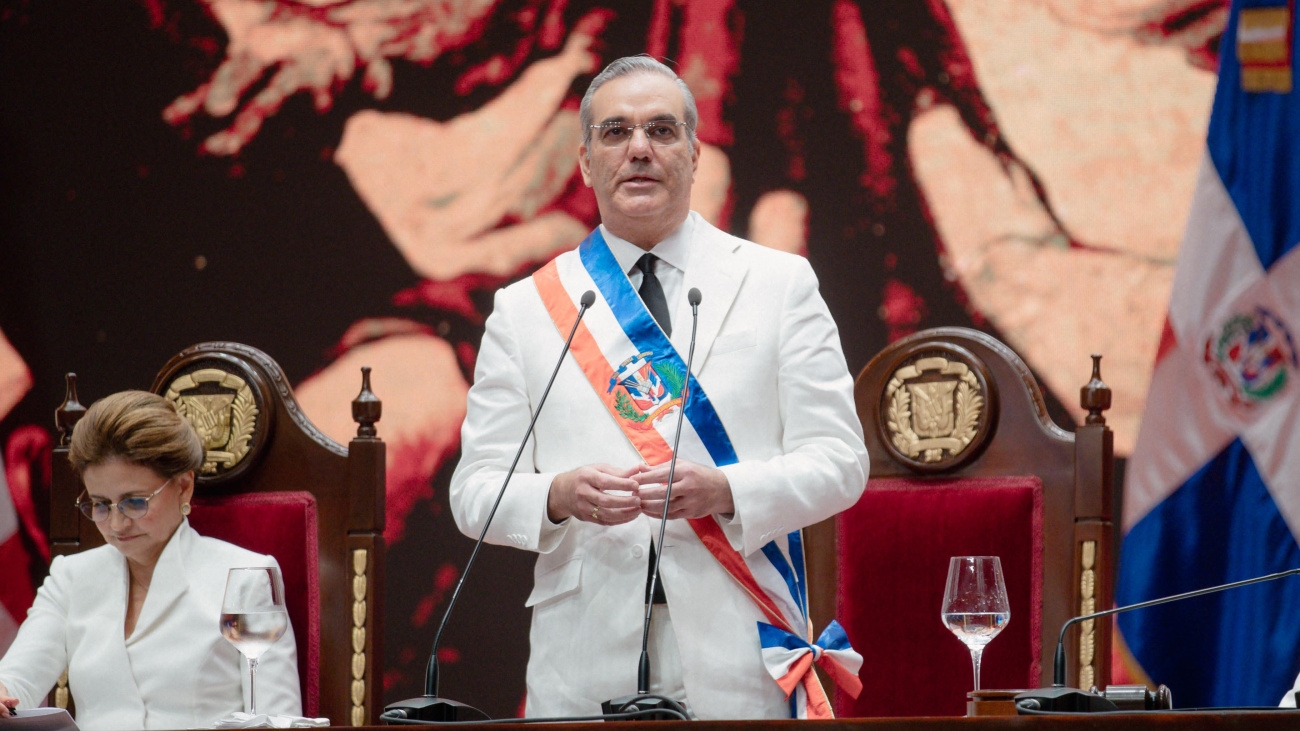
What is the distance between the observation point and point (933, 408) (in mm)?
2352

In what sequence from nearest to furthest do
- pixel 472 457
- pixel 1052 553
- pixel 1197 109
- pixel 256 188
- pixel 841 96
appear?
pixel 472 457
pixel 1052 553
pixel 1197 109
pixel 841 96
pixel 256 188

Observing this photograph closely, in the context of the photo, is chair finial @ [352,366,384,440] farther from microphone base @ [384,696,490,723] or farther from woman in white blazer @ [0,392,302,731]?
microphone base @ [384,696,490,723]

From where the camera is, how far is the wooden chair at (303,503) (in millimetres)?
2371

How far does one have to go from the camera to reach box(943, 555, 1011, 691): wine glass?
73.9 inches

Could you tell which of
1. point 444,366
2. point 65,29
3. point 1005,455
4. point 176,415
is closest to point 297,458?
point 176,415

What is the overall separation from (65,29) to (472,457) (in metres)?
2.33

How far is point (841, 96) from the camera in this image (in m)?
3.22

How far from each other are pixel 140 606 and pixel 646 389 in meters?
1.04

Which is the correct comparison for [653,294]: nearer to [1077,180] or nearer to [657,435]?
[657,435]

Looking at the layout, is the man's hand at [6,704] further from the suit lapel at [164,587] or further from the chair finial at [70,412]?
the chair finial at [70,412]

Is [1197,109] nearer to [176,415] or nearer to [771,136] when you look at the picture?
[771,136]

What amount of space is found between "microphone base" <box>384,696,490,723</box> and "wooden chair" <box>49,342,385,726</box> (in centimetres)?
92

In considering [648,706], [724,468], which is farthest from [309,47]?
[648,706]

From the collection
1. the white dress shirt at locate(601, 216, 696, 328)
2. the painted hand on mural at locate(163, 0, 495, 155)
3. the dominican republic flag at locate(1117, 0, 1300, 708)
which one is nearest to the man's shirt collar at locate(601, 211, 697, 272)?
the white dress shirt at locate(601, 216, 696, 328)
